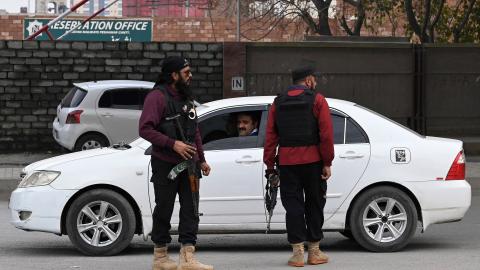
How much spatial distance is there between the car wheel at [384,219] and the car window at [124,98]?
32.1ft

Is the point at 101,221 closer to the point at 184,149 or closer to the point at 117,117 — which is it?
the point at 184,149

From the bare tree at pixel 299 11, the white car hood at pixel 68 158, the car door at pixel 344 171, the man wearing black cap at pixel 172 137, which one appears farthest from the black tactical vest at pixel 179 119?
the bare tree at pixel 299 11

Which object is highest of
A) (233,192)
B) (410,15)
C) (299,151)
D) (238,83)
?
(410,15)

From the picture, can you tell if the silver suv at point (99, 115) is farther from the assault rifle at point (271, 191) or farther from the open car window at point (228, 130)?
the assault rifle at point (271, 191)

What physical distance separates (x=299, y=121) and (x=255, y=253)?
5.51ft

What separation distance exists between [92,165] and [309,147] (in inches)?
80.1

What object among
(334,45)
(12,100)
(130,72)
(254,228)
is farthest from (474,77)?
(254,228)

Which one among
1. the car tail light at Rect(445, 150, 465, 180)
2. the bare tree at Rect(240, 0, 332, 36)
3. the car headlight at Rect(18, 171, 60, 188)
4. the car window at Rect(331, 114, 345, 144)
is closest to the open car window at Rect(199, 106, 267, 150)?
the car window at Rect(331, 114, 345, 144)

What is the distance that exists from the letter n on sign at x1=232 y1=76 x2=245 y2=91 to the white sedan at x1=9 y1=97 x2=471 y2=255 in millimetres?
11282

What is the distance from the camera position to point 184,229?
26.4 ft

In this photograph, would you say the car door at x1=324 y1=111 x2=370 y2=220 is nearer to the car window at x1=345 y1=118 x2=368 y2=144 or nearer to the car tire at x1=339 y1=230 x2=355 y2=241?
the car window at x1=345 y1=118 x2=368 y2=144

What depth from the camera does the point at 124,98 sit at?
18.6 metres

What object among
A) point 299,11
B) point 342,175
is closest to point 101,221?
point 342,175

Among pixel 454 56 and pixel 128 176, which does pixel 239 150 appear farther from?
pixel 454 56
